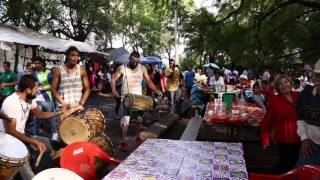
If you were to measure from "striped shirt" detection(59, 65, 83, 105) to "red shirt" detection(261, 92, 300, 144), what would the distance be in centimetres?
285

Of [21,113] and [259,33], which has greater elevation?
[259,33]

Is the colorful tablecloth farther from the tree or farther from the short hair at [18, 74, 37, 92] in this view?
the short hair at [18, 74, 37, 92]

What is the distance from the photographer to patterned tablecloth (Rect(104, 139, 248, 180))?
3258mm

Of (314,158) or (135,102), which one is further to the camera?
(135,102)

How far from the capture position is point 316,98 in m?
4.43

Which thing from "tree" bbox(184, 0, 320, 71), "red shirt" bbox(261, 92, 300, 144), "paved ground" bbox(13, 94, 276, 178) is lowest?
"paved ground" bbox(13, 94, 276, 178)

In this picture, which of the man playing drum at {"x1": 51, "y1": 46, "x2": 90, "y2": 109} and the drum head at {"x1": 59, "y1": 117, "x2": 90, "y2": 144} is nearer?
the drum head at {"x1": 59, "y1": 117, "x2": 90, "y2": 144}

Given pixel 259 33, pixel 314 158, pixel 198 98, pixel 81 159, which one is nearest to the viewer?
pixel 81 159

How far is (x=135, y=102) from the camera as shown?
7.39 m

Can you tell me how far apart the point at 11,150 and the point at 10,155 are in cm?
9

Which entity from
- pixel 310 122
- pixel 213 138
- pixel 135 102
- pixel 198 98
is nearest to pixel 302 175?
pixel 310 122

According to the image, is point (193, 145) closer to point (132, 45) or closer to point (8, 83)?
point (8, 83)

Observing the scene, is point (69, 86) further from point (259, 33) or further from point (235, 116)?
point (259, 33)

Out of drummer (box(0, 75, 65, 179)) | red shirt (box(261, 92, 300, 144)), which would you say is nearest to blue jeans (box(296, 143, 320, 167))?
red shirt (box(261, 92, 300, 144))
